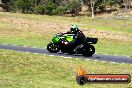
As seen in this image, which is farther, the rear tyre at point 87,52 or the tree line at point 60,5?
the tree line at point 60,5

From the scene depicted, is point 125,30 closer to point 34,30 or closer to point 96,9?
point 34,30

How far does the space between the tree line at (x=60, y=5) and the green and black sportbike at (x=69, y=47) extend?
52.2 metres

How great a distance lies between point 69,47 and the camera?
25.8m

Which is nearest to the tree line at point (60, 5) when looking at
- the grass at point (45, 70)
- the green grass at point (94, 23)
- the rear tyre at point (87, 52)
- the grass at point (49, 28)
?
the green grass at point (94, 23)

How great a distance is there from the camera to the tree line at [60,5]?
78.9m

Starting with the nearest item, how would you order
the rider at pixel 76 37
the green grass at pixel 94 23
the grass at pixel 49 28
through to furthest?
the rider at pixel 76 37, the grass at pixel 49 28, the green grass at pixel 94 23

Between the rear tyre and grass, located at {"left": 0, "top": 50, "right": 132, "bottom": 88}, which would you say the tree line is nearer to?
the rear tyre

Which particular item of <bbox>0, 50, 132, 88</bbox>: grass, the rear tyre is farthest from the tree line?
<bbox>0, 50, 132, 88</bbox>: grass

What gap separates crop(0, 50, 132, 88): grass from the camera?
52.6 ft

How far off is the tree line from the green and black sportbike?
52.2 metres

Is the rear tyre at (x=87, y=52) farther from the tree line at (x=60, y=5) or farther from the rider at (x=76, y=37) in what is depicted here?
the tree line at (x=60, y=5)

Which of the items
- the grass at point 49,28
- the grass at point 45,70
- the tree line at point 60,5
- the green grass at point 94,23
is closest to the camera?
the grass at point 45,70

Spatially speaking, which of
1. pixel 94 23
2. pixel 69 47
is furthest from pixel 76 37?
pixel 94 23

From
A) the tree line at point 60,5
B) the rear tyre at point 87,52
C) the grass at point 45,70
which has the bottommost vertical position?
the tree line at point 60,5
